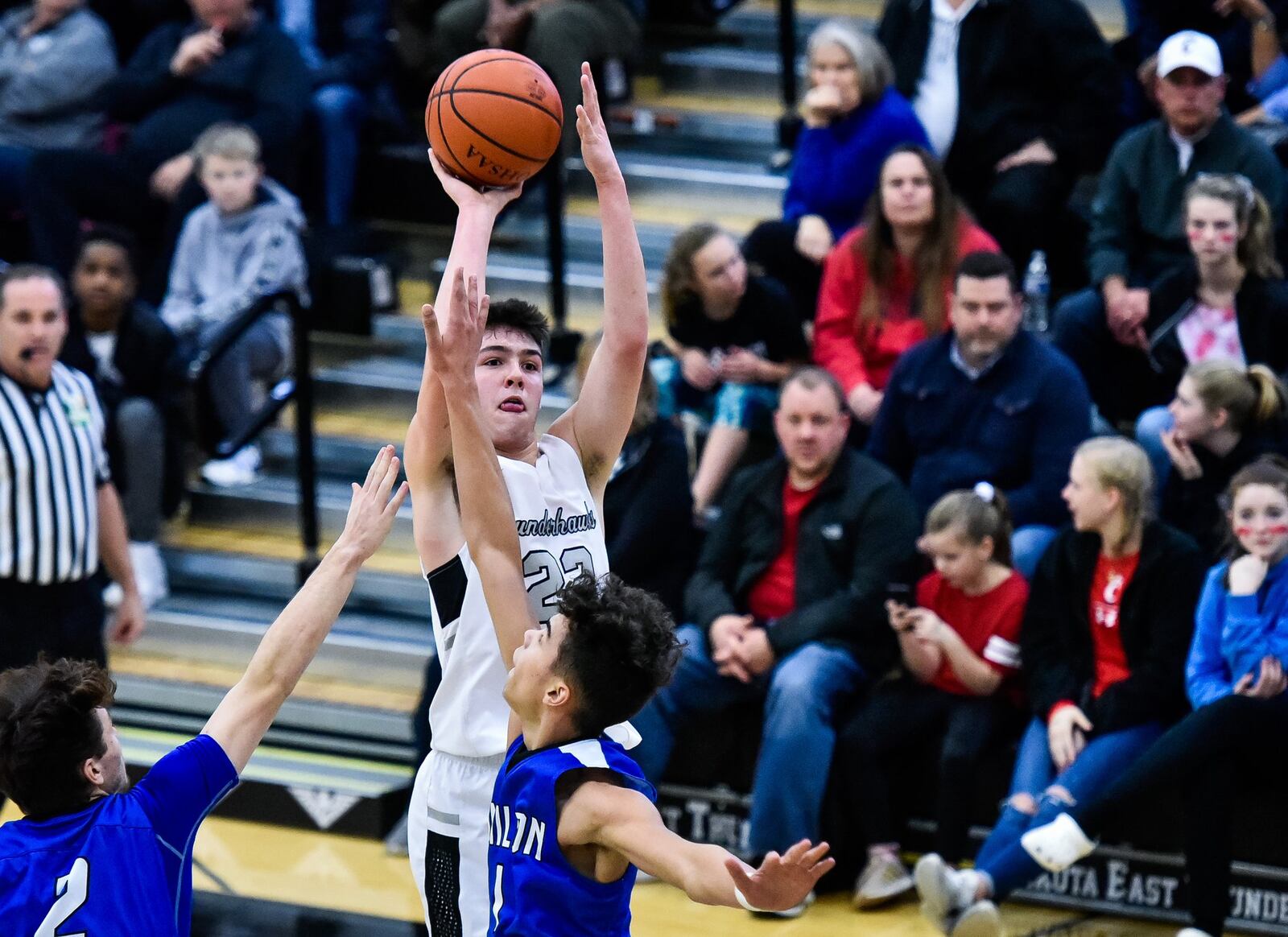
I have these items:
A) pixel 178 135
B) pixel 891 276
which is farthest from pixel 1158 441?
pixel 178 135

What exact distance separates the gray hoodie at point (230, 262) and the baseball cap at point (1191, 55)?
11.2 feet

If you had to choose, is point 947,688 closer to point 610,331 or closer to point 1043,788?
point 1043,788

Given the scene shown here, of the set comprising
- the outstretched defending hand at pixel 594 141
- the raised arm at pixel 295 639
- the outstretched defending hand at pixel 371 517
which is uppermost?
the outstretched defending hand at pixel 594 141

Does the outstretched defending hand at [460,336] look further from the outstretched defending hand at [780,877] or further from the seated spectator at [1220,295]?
the seated spectator at [1220,295]

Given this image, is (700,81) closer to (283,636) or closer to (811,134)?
(811,134)

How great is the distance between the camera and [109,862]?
134 inches

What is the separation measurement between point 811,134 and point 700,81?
2.06 metres

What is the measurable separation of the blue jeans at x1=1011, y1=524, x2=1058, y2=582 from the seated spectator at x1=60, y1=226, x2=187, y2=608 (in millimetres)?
3325

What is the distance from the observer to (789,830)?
242 inches

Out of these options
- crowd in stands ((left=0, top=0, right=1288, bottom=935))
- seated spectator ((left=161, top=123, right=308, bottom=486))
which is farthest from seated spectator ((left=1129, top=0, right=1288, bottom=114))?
seated spectator ((left=161, top=123, right=308, bottom=486))

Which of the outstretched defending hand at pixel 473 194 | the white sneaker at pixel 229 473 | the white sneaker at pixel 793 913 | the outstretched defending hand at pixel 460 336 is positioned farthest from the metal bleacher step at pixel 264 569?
the outstretched defending hand at pixel 460 336

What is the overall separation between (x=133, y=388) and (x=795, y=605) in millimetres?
2928

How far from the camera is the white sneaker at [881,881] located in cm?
613

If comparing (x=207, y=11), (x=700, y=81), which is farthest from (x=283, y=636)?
(x=700, y=81)
